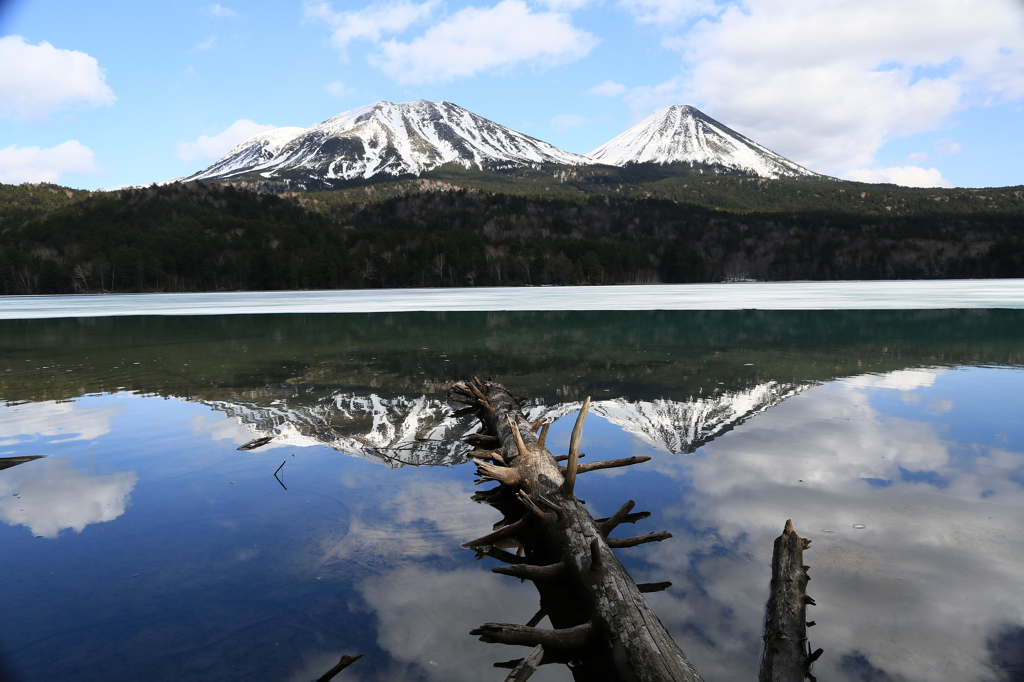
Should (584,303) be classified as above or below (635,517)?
below

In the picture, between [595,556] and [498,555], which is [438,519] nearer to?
[498,555]

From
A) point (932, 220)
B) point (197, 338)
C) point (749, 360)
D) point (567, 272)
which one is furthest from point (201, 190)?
point (932, 220)

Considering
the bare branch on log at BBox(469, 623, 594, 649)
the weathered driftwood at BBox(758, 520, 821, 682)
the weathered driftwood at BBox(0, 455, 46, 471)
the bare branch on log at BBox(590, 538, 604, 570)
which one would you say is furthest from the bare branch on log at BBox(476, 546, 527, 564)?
the weathered driftwood at BBox(0, 455, 46, 471)

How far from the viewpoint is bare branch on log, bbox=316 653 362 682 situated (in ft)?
9.96

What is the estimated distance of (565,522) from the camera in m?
4.24

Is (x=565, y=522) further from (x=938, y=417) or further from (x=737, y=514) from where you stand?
(x=938, y=417)

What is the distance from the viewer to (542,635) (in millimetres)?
3135

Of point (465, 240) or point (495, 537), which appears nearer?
point (495, 537)

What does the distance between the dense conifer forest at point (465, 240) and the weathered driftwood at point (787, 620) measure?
103530mm

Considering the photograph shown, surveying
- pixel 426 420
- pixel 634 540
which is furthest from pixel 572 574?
pixel 426 420

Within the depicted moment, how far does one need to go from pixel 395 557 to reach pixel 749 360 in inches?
460

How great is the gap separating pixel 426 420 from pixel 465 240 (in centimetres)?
10892

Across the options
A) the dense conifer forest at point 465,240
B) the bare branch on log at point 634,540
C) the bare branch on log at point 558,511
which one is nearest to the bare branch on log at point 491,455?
the bare branch on log at point 558,511

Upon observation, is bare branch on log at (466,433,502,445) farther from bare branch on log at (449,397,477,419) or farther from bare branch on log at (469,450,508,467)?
bare branch on log at (449,397,477,419)
